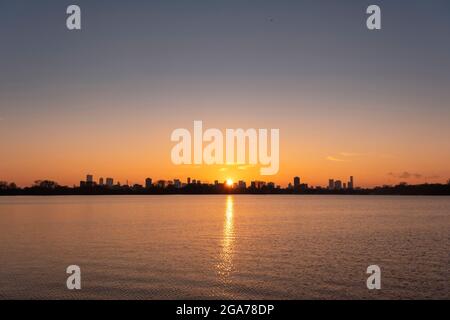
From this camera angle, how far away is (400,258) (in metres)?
53.8

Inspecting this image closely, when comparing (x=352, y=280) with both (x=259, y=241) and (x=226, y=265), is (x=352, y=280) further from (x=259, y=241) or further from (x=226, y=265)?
(x=259, y=241)

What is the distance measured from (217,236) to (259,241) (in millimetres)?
10812
